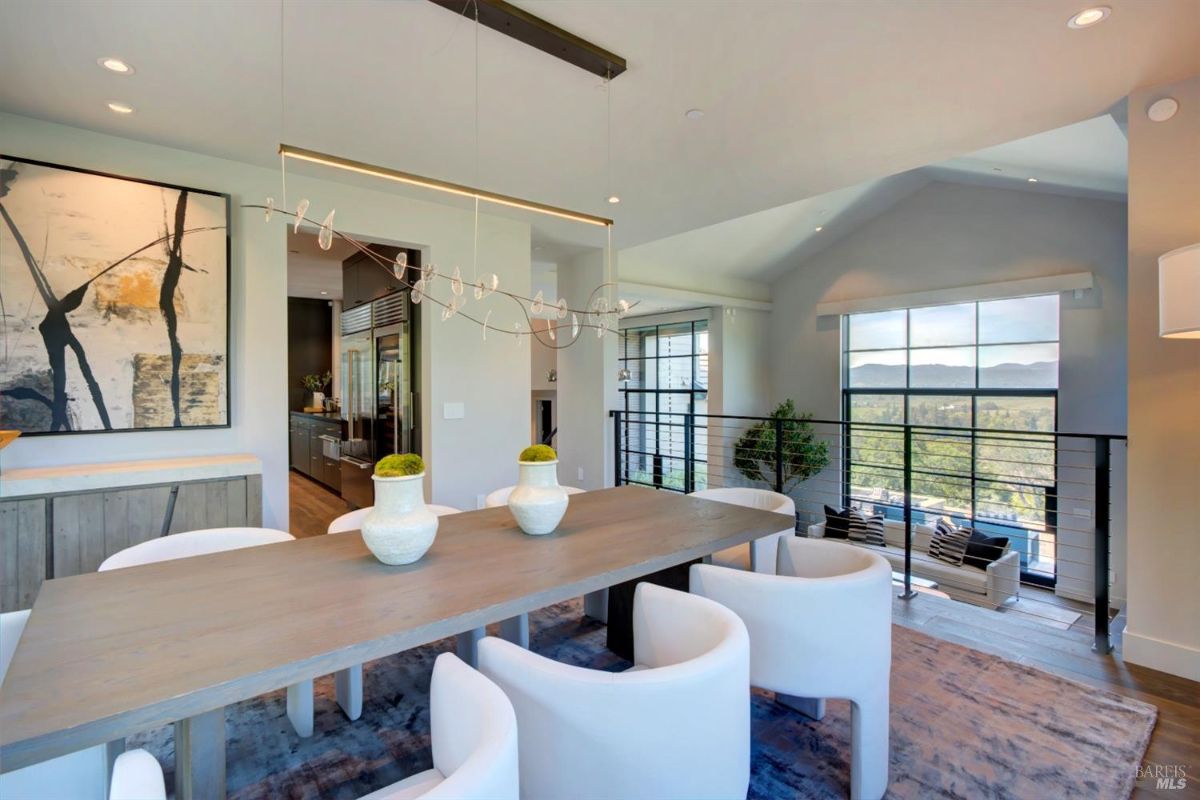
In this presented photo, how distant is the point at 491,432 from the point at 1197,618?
13.6ft

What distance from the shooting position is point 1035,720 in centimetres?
211

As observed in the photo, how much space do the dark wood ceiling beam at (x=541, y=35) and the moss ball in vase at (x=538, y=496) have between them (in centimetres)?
158

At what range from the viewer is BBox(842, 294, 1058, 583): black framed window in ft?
22.9

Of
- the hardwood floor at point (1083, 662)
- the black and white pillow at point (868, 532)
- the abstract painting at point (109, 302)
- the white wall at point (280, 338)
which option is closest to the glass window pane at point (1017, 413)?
the black and white pillow at point (868, 532)

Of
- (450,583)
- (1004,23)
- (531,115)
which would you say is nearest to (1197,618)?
(1004,23)

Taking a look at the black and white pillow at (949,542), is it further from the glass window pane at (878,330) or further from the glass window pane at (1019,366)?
the glass window pane at (878,330)

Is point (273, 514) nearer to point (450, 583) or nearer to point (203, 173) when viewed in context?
point (203, 173)

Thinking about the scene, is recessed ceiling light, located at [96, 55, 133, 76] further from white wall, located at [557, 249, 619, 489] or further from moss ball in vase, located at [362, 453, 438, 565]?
white wall, located at [557, 249, 619, 489]

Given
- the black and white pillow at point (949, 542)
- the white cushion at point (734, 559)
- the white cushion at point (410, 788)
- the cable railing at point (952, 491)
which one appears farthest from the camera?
the black and white pillow at point (949, 542)

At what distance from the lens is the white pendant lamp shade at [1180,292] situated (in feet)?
6.40

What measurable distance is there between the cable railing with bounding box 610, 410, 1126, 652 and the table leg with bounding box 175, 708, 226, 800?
3689 mm

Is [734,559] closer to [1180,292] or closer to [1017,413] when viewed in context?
[1180,292]

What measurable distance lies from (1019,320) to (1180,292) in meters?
6.35

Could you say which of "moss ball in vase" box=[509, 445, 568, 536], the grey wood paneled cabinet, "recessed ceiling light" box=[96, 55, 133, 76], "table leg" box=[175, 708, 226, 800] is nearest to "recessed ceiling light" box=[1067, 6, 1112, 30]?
"moss ball in vase" box=[509, 445, 568, 536]
